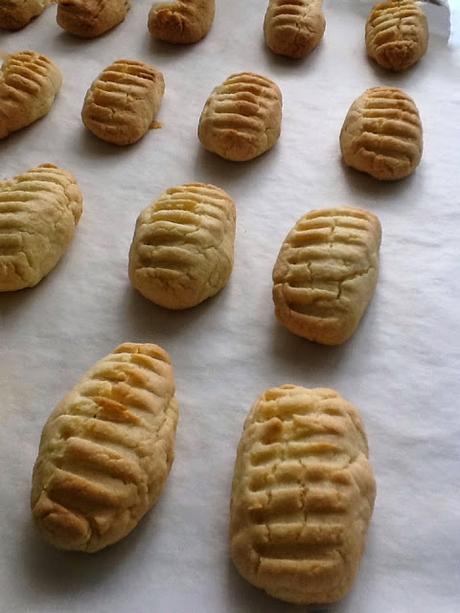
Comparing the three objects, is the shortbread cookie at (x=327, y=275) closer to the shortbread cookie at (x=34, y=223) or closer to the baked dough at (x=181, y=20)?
the shortbread cookie at (x=34, y=223)

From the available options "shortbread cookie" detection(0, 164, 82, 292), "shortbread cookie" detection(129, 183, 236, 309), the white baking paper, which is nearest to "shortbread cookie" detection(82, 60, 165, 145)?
the white baking paper

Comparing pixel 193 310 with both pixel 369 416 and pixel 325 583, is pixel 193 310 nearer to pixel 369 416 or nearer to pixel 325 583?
pixel 369 416

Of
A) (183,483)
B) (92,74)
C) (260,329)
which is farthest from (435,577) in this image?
(92,74)

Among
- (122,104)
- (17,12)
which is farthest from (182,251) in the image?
(17,12)

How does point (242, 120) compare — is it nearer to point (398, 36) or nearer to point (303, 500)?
point (398, 36)

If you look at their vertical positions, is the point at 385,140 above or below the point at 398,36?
below

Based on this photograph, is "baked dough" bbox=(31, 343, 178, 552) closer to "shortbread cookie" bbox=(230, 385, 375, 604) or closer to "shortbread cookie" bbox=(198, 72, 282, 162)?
"shortbread cookie" bbox=(230, 385, 375, 604)
